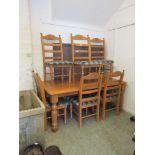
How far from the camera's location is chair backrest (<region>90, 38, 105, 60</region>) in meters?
3.25

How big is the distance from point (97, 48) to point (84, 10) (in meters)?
0.94

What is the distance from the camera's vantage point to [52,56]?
2832 mm

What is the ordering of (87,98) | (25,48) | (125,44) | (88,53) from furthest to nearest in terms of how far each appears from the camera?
(88,53) < (125,44) < (25,48) < (87,98)

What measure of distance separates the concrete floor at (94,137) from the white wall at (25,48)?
3.21 ft

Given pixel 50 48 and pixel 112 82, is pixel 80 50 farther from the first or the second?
pixel 112 82

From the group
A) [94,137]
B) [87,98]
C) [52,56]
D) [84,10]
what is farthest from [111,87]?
[84,10]

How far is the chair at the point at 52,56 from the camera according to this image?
2617 mm

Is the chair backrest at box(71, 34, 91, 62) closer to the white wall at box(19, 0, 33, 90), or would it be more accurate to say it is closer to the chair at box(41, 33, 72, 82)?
the chair at box(41, 33, 72, 82)

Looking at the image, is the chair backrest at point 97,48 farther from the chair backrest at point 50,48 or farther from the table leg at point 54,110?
the table leg at point 54,110

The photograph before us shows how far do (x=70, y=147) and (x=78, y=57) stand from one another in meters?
1.82

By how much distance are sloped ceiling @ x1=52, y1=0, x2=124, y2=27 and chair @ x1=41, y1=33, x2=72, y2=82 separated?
45 centimetres

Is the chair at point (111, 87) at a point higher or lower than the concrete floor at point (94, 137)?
higher

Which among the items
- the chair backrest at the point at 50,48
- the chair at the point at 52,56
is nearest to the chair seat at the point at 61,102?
the chair at the point at 52,56
